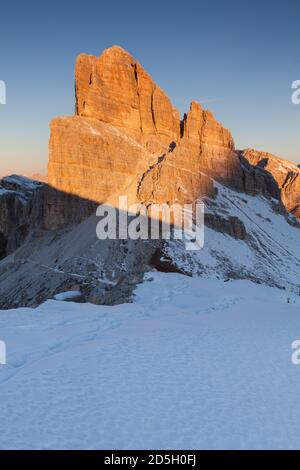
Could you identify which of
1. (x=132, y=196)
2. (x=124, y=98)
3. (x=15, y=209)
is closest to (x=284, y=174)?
(x=124, y=98)

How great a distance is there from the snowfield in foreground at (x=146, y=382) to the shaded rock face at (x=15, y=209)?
6221cm

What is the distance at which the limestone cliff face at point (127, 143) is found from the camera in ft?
173

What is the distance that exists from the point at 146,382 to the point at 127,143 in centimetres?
5736

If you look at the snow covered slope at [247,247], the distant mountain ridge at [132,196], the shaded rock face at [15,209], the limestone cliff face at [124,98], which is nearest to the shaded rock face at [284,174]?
the limestone cliff face at [124,98]

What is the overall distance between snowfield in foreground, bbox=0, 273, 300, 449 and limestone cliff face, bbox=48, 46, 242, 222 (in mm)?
36018

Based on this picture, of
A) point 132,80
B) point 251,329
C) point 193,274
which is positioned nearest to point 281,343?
point 251,329

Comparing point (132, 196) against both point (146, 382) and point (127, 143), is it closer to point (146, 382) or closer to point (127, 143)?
point (127, 143)

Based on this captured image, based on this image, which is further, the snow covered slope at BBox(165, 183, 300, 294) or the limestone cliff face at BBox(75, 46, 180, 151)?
the limestone cliff face at BBox(75, 46, 180, 151)

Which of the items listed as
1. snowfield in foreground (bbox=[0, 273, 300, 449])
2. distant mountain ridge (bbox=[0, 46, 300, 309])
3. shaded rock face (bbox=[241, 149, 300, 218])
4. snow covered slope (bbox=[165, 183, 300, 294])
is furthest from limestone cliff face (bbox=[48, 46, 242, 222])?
shaded rock face (bbox=[241, 149, 300, 218])

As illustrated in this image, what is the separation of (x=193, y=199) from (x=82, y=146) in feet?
68.0

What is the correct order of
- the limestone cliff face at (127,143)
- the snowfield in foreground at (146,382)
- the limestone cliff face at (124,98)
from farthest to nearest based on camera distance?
the limestone cliff face at (124,98)
the limestone cliff face at (127,143)
the snowfield in foreground at (146,382)

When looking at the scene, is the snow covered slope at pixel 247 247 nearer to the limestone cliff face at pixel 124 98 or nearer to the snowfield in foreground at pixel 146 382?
the limestone cliff face at pixel 124 98

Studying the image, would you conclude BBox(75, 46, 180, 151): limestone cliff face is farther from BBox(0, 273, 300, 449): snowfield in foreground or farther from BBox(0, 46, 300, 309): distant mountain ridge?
BBox(0, 273, 300, 449): snowfield in foreground

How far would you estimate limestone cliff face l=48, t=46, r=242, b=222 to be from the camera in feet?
173
